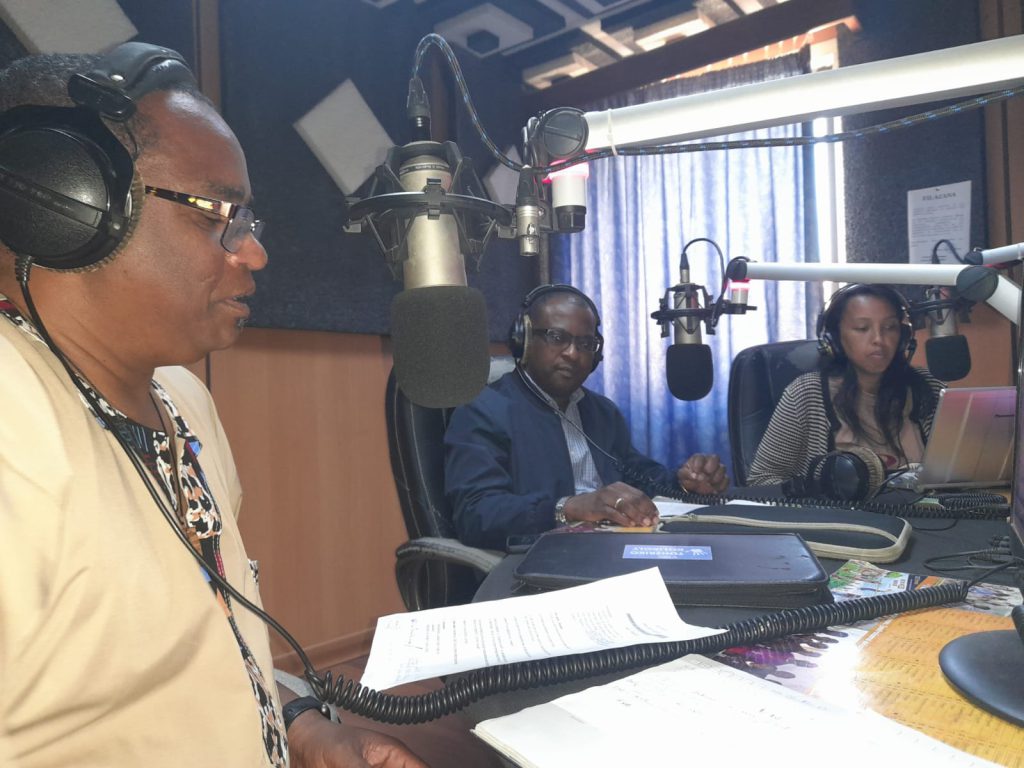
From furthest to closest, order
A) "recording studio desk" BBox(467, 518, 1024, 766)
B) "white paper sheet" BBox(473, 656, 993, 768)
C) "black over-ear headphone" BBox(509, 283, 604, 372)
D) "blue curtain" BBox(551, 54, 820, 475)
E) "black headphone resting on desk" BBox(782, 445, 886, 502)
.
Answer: "blue curtain" BBox(551, 54, 820, 475)
"black over-ear headphone" BBox(509, 283, 604, 372)
"black headphone resting on desk" BBox(782, 445, 886, 502)
"recording studio desk" BBox(467, 518, 1024, 766)
"white paper sheet" BBox(473, 656, 993, 768)

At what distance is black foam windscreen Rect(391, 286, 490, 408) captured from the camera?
676 mm

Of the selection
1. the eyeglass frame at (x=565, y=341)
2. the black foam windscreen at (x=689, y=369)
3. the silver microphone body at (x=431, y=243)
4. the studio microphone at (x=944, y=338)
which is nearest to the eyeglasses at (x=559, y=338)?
the eyeglass frame at (x=565, y=341)

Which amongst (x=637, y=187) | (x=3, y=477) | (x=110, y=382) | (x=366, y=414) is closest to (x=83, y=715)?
(x=3, y=477)

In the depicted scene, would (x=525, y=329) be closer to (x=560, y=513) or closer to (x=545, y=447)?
(x=545, y=447)

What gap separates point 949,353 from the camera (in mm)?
1229

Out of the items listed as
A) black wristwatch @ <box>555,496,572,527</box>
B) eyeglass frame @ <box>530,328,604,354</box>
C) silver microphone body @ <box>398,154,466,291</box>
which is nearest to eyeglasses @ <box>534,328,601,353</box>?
eyeglass frame @ <box>530,328,604,354</box>

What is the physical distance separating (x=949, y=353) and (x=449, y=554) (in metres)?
0.96

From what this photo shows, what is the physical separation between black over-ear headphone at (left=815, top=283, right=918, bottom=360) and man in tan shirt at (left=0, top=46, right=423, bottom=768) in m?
1.55

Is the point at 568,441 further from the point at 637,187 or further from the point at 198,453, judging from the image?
the point at 637,187

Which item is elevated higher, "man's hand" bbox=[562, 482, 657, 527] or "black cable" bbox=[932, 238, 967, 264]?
"black cable" bbox=[932, 238, 967, 264]

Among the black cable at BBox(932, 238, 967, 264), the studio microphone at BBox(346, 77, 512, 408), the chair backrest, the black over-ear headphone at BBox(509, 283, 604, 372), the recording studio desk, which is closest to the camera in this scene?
the recording studio desk

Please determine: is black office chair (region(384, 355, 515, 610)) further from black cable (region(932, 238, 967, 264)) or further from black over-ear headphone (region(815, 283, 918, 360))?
black cable (region(932, 238, 967, 264))

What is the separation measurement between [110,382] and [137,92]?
11.5 inches

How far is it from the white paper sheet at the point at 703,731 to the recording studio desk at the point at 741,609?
4 centimetres
